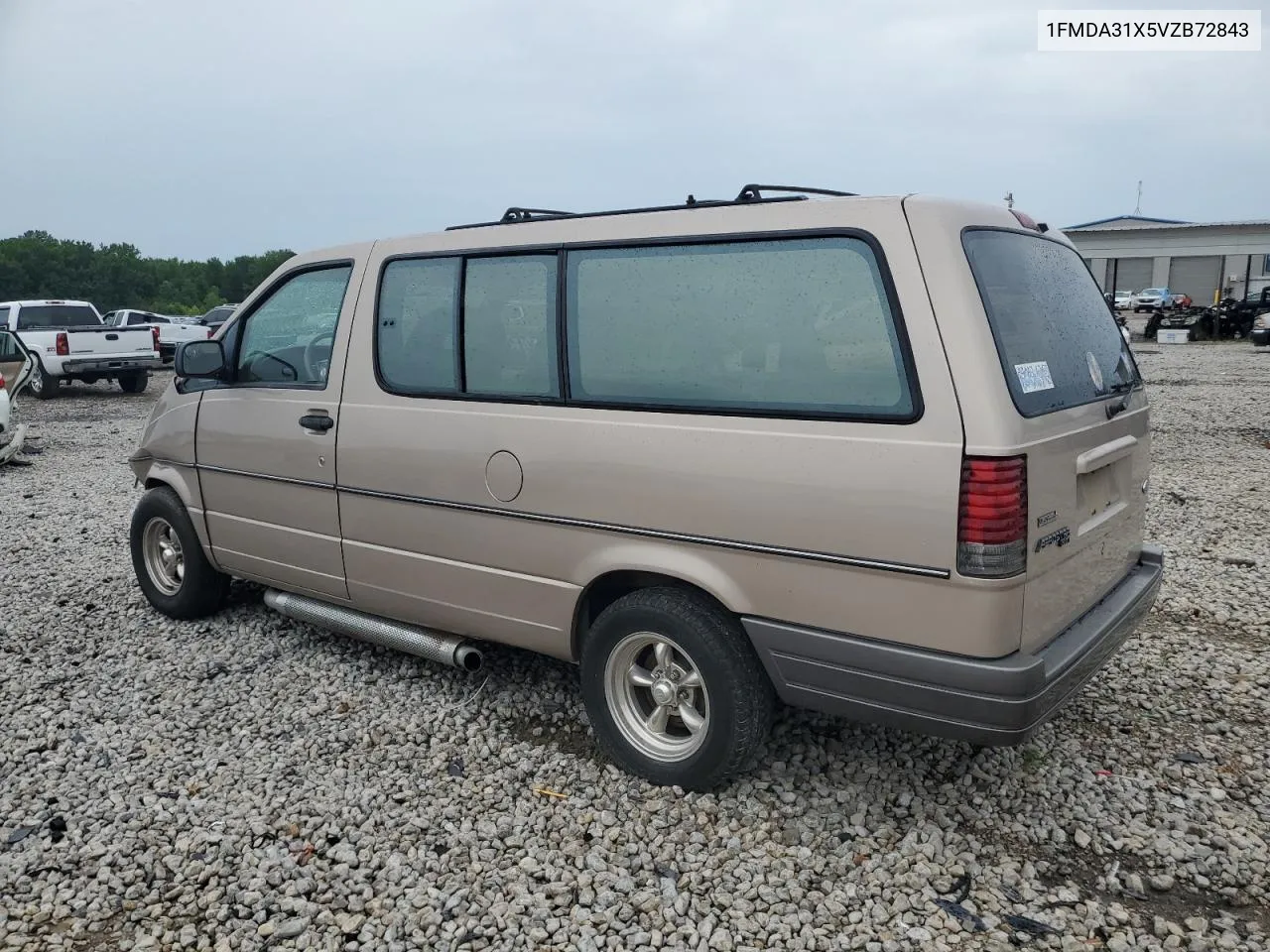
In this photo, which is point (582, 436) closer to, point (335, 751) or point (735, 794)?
point (735, 794)

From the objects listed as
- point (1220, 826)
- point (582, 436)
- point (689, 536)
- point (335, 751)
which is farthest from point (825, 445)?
point (335, 751)

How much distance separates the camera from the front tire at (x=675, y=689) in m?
3.22

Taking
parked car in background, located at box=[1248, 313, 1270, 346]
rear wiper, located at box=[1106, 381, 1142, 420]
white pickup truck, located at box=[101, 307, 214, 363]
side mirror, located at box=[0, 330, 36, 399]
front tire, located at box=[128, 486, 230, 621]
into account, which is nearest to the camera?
rear wiper, located at box=[1106, 381, 1142, 420]

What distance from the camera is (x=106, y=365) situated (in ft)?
59.1

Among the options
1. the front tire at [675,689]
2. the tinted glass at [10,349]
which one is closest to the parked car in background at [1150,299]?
the tinted glass at [10,349]

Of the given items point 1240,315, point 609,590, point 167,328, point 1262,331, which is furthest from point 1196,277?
point 609,590

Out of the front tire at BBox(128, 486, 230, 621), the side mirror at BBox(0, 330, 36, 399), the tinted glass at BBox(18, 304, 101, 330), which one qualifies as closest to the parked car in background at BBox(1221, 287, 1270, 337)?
the tinted glass at BBox(18, 304, 101, 330)

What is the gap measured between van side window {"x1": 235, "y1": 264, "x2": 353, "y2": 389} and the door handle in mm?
153

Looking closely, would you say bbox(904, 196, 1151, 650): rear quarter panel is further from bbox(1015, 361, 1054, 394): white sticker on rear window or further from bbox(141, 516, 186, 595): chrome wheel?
bbox(141, 516, 186, 595): chrome wheel

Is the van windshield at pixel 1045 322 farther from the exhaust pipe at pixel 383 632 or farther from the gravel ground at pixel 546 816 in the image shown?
the exhaust pipe at pixel 383 632

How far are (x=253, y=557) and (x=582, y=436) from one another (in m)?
2.24

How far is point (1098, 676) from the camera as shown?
441cm

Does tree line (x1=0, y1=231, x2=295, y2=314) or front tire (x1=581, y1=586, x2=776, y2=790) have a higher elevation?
tree line (x1=0, y1=231, x2=295, y2=314)

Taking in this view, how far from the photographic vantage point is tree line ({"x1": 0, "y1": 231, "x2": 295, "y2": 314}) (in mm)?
65812
